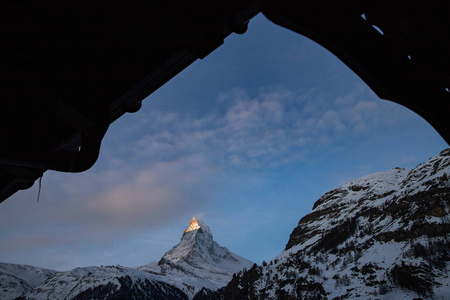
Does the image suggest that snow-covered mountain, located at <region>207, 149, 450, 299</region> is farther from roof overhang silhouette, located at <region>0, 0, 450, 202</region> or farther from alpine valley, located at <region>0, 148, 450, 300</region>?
roof overhang silhouette, located at <region>0, 0, 450, 202</region>

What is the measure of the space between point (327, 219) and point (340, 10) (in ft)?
660

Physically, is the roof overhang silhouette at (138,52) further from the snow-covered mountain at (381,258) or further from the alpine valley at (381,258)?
the snow-covered mountain at (381,258)

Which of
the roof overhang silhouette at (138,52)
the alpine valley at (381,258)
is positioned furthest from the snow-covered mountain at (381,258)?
the roof overhang silhouette at (138,52)

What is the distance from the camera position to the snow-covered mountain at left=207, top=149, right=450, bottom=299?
243ft

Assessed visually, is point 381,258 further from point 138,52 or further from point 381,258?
point 138,52

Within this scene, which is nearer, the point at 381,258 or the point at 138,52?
the point at 138,52

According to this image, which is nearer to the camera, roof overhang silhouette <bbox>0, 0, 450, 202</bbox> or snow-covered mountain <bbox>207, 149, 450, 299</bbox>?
roof overhang silhouette <bbox>0, 0, 450, 202</bbox>

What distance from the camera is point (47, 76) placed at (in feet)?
11.0

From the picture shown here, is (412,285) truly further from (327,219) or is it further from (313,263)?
(327,219)

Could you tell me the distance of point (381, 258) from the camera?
93625mm

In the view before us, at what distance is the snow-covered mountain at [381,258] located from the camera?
74.1 meters

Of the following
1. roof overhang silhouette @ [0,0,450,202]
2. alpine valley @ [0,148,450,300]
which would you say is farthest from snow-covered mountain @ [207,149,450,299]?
roof overhang silhouette @ [0,0,450,202]

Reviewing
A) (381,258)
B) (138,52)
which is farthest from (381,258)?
(138,52)

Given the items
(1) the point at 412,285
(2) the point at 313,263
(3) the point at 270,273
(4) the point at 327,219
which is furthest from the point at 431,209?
(4) the point at 327,219
